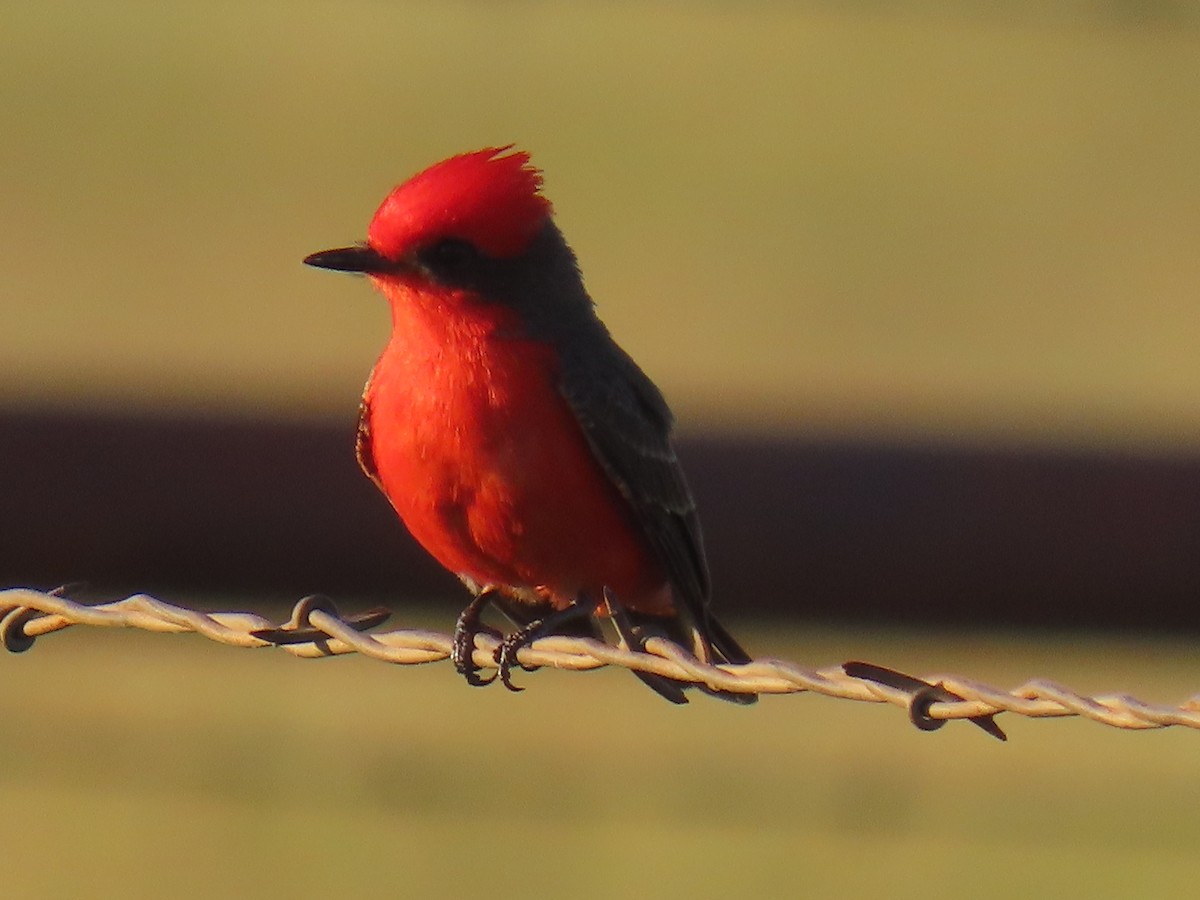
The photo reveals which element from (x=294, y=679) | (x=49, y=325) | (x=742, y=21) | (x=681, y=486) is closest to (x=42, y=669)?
(x=294, y=679)

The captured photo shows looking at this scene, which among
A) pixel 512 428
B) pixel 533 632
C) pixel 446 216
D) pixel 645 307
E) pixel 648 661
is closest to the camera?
pixel 648 661

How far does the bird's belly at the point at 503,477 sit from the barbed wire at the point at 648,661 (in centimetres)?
85

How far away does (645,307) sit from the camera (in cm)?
901

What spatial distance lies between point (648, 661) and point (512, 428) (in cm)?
133

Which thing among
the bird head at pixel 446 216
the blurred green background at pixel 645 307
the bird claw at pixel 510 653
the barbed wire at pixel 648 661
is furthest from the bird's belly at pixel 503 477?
the blurred green background at pixel 645 307

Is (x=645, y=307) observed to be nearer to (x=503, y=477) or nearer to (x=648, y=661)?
(x=503, y=477)

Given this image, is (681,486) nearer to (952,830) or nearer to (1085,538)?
(1085,538)

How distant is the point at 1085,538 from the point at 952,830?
2.58 meters

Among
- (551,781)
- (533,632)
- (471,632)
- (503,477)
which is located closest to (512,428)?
(503,477)

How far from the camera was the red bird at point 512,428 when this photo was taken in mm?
4012

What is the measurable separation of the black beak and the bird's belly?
8.4 inches

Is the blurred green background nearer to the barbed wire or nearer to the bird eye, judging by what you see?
the bird eye

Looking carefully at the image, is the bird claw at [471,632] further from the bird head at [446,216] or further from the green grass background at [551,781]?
the green grass background at [551,781]

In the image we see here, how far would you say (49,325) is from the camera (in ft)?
27.7
